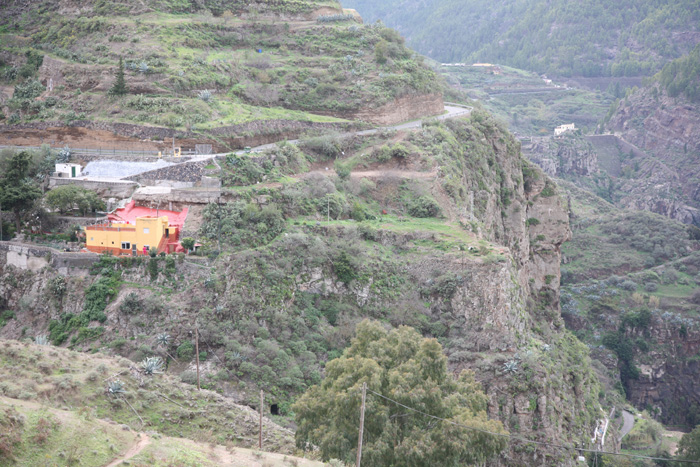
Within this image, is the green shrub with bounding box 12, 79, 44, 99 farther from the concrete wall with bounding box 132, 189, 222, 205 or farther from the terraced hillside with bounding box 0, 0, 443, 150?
the concrete wall with bounding box 132, 189, 222, 205

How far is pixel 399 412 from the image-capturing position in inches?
987

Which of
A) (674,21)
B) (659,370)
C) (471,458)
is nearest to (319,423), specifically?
(471,458)

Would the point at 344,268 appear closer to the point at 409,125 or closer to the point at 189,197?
the point at 189,197

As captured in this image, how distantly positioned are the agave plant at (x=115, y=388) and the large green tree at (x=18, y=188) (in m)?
16.6

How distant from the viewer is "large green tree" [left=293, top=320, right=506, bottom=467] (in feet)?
79.6

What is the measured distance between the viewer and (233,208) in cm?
3869

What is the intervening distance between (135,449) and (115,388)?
18.2 feet

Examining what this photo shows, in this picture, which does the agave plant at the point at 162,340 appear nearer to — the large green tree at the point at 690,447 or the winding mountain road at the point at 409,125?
the winding mountain road at the point at 409,125

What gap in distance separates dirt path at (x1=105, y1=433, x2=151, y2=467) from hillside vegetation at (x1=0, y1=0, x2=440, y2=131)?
2718 cm

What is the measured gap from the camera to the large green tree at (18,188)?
38375 mm

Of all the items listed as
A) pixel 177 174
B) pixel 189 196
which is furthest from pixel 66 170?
pixel 189 196

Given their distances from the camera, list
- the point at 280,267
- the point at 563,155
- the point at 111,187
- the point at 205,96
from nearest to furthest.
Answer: the point at 280,267, the point at 111,187, the point at 205,96, the point at 563,155

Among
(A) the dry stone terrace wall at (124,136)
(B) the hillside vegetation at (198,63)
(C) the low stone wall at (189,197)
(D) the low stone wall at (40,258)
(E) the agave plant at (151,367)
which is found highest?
(B) the hillside vegetation at (198,63)

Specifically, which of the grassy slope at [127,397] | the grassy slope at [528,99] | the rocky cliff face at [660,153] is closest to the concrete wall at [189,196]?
the grassy slope at [127,397]
